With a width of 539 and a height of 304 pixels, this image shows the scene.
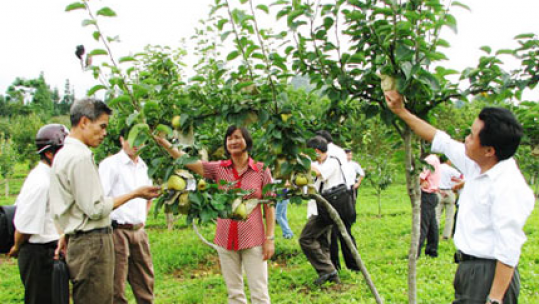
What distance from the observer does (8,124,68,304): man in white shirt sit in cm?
302

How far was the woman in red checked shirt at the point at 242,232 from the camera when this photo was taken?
3027 mm

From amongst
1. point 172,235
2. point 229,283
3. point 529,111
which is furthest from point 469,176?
point 172,235

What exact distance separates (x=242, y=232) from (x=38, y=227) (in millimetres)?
1520

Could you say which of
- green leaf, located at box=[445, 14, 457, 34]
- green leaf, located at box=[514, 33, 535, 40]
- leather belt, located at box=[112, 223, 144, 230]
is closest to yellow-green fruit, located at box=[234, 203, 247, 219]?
green leaf, located at box=[445, 14, 457, 34]

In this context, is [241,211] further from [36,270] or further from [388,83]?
[36,270]

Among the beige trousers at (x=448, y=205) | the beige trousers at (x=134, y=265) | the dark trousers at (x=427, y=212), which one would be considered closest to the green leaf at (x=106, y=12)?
the beige trousers at (x=134, y=265)

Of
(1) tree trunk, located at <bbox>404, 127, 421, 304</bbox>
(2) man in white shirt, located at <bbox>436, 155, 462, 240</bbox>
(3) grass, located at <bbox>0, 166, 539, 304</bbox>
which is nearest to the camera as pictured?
(1) tree trunk, located at <bbox>404, 127, 421, 304</bbox>

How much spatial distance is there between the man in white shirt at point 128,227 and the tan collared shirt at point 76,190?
1045 millimetres

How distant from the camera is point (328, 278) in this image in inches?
191

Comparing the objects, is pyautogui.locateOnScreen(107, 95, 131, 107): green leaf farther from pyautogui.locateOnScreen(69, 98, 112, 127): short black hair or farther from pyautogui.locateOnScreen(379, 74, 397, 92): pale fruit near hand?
pyautogui.locateOnScreen(379, 74, 397, 92): pale fruit near hand

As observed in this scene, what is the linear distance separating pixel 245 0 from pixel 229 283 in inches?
84.0

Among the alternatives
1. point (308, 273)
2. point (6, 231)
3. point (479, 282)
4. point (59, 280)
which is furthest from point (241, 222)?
point (308, 273)

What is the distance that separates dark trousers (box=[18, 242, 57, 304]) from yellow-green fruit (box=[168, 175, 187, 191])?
1665 millimetres

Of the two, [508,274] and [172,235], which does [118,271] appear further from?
[172,235]
